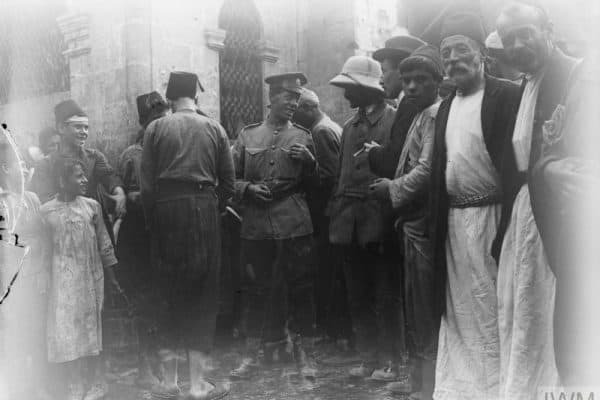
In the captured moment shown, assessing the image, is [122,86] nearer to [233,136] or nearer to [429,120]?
[233,136]

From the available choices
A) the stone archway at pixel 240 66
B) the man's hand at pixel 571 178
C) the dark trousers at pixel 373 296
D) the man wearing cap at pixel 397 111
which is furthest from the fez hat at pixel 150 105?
the man's hand at pixel 571 178

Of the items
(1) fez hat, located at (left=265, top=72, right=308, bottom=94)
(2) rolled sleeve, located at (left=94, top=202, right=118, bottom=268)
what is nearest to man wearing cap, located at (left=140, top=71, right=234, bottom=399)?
(2) rolled sleeve, located at (left=94, top=202, right=118, bottom=268)

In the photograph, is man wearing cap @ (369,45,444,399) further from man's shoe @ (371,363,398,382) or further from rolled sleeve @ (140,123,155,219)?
rolled sleeve @ (140,123,155,219)

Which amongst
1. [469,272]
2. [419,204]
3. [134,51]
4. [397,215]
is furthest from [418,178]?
[134,51]

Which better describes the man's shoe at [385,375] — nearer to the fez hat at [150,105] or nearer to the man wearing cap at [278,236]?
the man wearing cap at [278,236]

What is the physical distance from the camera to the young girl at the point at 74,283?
4969mm

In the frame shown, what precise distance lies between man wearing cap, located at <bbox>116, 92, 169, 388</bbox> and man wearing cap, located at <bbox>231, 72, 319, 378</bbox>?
737 mm

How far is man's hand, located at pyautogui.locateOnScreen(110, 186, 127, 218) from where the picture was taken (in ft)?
20.1

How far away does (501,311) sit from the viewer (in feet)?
13.3

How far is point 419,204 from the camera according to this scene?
15.9 ft

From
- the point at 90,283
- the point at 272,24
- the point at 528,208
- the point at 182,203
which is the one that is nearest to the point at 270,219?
the point at 182,203

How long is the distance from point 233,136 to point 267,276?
3.20 meters

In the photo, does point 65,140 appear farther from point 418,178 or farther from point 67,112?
point 418,178

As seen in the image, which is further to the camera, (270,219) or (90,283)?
(270,219)
